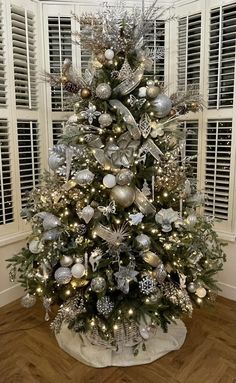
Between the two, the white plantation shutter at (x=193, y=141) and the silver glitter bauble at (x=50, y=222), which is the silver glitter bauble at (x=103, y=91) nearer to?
the silver glitter bauble at (x=50, y=222)

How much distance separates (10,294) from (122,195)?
1450mm

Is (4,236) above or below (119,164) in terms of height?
below

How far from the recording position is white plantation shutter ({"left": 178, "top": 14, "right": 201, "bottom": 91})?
2275 mm

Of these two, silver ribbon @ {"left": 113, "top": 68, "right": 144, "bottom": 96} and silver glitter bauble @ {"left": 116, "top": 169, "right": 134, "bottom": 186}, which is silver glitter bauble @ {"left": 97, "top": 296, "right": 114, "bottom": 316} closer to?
silver glitter bauble @ {"left": 116, "top": 169, "right": 134, "bottom": 186}

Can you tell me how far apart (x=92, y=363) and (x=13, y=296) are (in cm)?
101

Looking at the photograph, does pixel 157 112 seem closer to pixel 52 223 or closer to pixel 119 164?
pixel 119 164

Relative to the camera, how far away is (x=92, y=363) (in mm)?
1650

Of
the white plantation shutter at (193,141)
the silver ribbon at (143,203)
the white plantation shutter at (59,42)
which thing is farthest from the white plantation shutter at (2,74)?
the white plantation shutter at (193,141)

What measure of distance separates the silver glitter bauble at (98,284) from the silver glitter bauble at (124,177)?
0.50 meters

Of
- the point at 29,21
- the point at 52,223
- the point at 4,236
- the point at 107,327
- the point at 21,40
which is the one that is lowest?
the point at 107,327

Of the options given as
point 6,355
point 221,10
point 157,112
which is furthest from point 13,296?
point 221,10

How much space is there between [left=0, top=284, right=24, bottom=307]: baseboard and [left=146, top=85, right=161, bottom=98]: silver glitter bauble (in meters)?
1.82

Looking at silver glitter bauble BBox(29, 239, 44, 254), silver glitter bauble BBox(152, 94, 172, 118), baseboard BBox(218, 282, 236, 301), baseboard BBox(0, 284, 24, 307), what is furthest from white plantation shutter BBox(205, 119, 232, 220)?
baseboard BBox(0, 284, 24, 307)

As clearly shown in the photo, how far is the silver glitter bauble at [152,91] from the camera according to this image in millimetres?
1580
